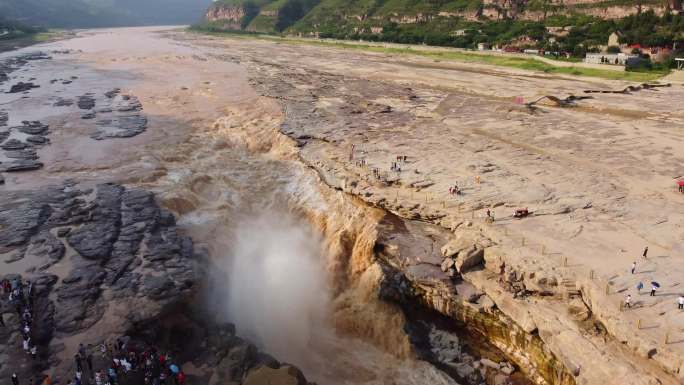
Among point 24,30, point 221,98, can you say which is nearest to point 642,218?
point 221,98

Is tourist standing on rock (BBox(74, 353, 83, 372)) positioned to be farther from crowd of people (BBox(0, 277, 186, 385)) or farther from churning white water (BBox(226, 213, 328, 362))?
churning white water (BBox(226, 213, 328, 362))

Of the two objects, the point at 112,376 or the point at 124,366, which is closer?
the point at 112,376

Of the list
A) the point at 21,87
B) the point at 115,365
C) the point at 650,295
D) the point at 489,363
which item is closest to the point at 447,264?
the point at 489,363

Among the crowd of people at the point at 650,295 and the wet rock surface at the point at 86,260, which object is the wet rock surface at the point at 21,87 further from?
the crowd of people at the point at 650,295

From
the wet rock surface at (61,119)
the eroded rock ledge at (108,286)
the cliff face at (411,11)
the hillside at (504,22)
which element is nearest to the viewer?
the eroded rock ledge at (108,286)

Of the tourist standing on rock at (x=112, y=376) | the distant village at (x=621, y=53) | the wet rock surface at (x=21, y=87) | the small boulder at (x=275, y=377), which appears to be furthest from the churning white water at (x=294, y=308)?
the distant village at (x=621, y=53)

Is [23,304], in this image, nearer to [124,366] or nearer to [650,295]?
[124,366]

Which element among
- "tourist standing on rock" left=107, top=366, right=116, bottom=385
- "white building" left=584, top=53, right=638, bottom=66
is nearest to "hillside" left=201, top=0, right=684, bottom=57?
"white building" left=584, top=53, right=638, bottom=66
